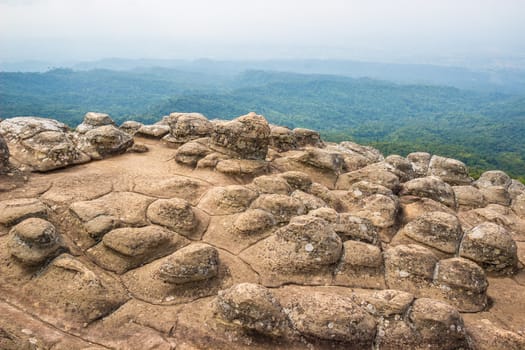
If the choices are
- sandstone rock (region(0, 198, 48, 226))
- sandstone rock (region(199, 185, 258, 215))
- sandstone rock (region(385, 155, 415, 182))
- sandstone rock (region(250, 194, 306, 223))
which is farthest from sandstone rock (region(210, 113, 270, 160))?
sandstone rock (region(385, 155, 415, 182))

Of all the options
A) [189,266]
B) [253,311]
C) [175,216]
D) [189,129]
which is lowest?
[253,311]

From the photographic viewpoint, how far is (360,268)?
290 inches

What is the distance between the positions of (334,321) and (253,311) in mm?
1265

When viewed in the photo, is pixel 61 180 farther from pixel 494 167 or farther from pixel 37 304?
pixel 494 167

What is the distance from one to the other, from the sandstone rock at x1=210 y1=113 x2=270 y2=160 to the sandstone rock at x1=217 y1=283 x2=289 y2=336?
20.1ft

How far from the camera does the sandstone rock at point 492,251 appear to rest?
817cm

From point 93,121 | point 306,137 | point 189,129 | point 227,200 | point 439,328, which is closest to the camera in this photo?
point 439,328

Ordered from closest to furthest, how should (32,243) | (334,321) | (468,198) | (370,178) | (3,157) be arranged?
(334,321)
(32,243)
(3,157)
(370,178)
(468,198)

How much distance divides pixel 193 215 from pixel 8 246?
3.32m

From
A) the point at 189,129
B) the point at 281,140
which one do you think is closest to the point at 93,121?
the point at 189,129

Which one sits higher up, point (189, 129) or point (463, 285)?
point (189, 129)

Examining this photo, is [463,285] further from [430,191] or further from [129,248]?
[129,248]

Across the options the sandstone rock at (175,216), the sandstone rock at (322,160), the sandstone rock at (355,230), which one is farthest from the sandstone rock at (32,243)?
the sandstone rock at (322,160)

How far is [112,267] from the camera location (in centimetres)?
679
